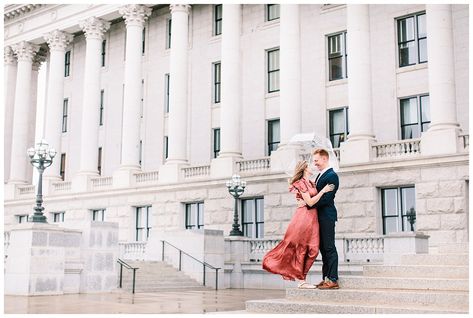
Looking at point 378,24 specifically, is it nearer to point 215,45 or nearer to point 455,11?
point 455,11

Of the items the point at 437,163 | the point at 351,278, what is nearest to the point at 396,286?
the point at 351,278

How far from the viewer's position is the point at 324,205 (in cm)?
1076

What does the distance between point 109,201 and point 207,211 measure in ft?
24.2

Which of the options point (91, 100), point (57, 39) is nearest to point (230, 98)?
point (91, 100)

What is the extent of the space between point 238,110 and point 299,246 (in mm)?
24017

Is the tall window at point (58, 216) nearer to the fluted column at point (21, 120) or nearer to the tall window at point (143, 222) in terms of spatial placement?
the fluted column at point (21, 120)

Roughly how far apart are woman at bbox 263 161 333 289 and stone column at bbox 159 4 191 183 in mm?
24969

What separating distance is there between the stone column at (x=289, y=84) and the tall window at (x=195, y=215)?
5.19m

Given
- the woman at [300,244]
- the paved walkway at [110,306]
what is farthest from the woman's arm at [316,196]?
the paved walkway at [110,306]

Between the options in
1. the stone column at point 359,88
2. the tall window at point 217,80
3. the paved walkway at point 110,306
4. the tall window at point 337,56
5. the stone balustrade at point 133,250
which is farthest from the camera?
the tall window at point 217,80

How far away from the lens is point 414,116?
31109mm

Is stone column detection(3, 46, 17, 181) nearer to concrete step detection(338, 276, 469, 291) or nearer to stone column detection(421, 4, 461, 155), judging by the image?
stone column detection(421, 4, 461, 155)

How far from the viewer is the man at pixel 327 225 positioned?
10.7 m

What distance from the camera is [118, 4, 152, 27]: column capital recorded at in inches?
1551
